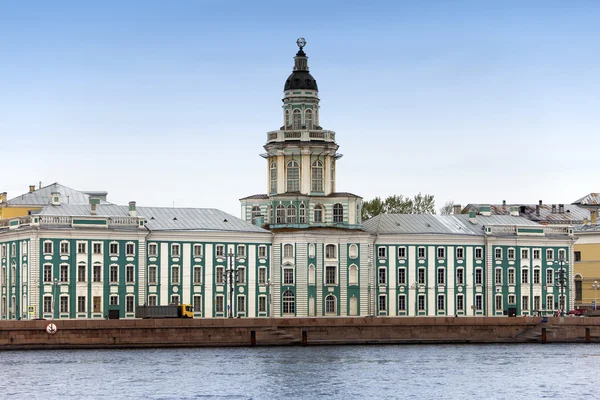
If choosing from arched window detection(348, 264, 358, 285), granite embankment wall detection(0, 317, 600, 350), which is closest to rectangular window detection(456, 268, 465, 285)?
arched window detection(348, 264, 358, 285)

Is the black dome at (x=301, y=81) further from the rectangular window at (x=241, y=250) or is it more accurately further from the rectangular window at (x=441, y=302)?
the rectangular window at (x=441, y=302)

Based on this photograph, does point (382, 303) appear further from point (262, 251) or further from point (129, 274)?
point (129, 274)

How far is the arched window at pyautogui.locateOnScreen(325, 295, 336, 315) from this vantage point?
5965 inches

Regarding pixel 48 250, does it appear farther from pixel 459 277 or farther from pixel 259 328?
pixel 459 277

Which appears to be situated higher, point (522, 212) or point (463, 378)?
point (522, 212)

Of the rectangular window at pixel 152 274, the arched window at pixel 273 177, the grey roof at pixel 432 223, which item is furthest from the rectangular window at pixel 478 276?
the rectangular window at pixel 152 274

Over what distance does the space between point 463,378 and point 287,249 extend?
43.0 meters

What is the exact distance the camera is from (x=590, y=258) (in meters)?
172

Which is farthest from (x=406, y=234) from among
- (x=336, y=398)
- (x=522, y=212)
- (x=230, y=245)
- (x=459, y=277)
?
(x=336, y=398)

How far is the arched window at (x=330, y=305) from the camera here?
497ft

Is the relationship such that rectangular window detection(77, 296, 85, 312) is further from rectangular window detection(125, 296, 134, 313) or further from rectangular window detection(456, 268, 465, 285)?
rectangular window detection(456, 268, 465, 285)

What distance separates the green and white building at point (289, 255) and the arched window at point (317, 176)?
0.38 ft

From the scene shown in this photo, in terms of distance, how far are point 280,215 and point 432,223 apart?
13.6 meters

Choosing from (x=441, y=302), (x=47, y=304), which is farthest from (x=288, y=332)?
(x=441, y=302)
